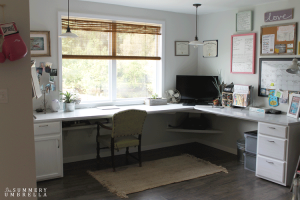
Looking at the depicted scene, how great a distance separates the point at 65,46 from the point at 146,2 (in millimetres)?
1311

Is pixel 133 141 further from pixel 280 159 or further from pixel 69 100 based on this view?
pixel 280 159

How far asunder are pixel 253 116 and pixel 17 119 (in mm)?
2741

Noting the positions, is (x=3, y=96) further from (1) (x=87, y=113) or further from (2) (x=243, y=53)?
(2) (x=243, y=53)

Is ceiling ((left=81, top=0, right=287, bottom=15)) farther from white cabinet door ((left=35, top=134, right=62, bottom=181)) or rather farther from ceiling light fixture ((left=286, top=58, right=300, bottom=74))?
white cabinet door ((left=35, top=134, right=62, bottom=181))

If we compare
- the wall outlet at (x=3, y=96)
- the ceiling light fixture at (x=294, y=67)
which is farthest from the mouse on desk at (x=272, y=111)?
the wall outlet at (x=3, y=96)

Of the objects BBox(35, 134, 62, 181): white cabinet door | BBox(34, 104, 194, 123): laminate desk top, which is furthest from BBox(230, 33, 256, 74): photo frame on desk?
BBox(35, 134, 62, 181): white cabinet door

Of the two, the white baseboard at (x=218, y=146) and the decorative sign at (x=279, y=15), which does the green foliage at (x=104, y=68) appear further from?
the decorative sign at (x=279, y=15)

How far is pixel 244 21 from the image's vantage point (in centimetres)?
437

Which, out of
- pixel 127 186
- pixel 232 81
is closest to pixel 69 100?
pixel 127 186

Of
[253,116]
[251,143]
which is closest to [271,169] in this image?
[251,143]

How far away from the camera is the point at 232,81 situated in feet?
15.3

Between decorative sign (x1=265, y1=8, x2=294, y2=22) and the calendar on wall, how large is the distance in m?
0.54

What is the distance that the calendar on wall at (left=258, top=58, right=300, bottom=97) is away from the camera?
3.82 metres

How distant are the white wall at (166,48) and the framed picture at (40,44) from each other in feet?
0.20
